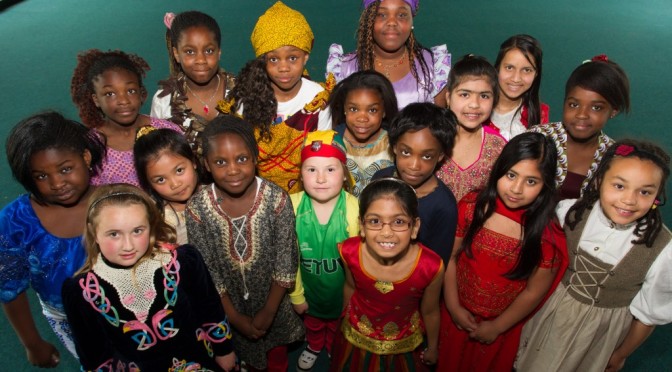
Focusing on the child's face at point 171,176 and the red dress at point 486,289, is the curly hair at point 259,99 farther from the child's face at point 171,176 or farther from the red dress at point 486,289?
the red dress at point 486,289

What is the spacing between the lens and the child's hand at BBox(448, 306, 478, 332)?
2.06 meters

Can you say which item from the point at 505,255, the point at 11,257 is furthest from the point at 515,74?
the point at 11,257

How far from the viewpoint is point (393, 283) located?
1.85 m

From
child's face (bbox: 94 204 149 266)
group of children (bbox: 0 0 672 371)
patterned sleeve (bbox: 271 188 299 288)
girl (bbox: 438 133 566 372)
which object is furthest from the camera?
patterned sleeve (bbox: 271 188 299 288)

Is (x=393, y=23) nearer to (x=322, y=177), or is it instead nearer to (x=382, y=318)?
(x=322, y=177)

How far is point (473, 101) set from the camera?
7.14 feet

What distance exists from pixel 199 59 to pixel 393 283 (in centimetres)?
144

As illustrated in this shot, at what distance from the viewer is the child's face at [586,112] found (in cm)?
214

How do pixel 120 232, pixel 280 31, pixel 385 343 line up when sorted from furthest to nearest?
1. pixel 280 31
2. pixel 385 343
3. pixel 120 232

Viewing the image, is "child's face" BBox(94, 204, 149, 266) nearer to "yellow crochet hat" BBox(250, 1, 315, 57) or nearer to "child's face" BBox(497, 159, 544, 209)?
"yellow crochet hat" BBox(250, 1, 315, 57)

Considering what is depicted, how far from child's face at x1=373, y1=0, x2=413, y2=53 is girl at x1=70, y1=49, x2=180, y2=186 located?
3.93 ft

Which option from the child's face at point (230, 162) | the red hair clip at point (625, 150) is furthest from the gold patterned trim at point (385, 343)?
the red hair clip at point (625, 150)

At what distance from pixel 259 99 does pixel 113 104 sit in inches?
25.5

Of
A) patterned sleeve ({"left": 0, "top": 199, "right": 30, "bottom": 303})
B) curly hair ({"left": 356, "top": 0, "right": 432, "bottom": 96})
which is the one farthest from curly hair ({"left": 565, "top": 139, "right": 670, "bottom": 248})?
patterned sleeve ({"left": 0, "top": 199, "right": 30, "bottom": 303})
